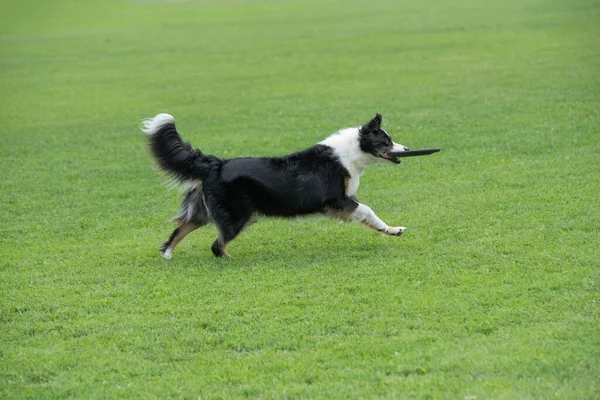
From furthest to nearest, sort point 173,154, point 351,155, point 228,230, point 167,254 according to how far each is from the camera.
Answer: point 351,155 → point 167,254 → point 173,154 → point 228,230

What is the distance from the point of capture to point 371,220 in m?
8.67

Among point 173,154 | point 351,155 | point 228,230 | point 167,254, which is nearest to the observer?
point 228,230

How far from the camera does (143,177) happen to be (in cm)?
1235

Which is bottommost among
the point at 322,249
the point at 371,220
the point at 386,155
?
the point at 322,249

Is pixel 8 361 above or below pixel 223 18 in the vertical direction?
above

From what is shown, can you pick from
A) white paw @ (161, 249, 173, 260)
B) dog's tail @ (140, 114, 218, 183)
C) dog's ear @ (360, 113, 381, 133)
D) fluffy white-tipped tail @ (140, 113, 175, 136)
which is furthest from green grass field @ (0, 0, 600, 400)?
fluffy white-tipped tail @ (140, 113, 175, 136)

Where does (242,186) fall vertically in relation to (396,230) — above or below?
above

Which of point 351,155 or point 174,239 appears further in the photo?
point 351,155

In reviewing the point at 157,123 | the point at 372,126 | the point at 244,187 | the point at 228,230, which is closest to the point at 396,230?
the point at 372,126

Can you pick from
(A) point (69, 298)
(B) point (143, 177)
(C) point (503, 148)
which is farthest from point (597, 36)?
(A) point (69, 298)

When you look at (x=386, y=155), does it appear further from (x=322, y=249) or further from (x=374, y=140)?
(x=322, y=249)

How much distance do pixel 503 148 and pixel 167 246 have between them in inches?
222

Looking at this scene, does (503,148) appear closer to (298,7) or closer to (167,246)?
(167,246)

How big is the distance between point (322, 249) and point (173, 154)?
1795 mm
